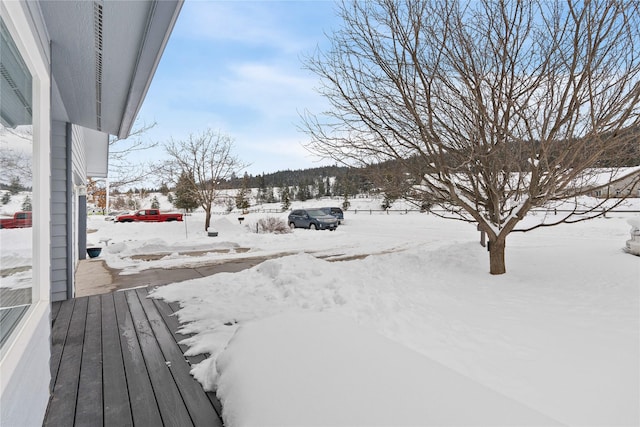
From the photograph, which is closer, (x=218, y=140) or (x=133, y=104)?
(x=133, y=104)

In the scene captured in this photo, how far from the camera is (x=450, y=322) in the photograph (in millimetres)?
3789

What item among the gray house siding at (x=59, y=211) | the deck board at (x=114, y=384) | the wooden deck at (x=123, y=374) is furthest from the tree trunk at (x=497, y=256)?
the gray house siding at (x=59, y=211)

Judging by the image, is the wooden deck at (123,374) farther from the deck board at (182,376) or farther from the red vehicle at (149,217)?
the red vehicle at (149,217)

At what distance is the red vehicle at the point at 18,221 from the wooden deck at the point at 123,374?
124cm

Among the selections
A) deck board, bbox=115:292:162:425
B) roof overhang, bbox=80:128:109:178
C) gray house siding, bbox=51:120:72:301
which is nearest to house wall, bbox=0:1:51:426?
deck board, bbox=115:292:162:425

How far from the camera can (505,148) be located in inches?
209

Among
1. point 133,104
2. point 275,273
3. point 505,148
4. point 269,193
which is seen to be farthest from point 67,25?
point 269,193

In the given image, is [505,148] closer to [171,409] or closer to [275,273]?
[275,273]

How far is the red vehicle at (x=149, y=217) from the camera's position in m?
21.2

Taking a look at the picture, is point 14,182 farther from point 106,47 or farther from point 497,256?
point 497,256

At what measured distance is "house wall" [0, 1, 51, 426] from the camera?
1.36 m

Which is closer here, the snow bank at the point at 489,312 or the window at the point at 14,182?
the window at the point at 14,182

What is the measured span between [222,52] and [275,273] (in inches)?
224

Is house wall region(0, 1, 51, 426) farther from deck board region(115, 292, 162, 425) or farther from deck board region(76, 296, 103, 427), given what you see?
deck board region(115, 292, 162, 425)
